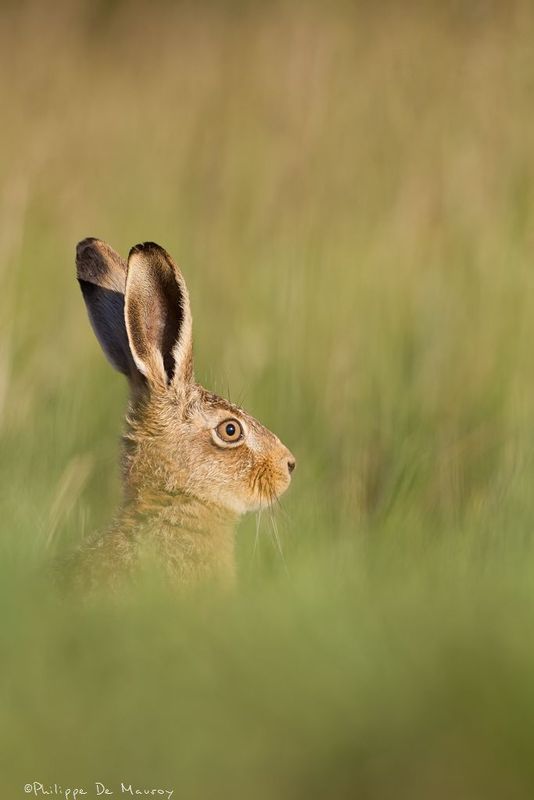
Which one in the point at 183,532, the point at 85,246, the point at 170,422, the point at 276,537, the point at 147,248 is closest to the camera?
the point at 183,532

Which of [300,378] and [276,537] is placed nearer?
[276,537]

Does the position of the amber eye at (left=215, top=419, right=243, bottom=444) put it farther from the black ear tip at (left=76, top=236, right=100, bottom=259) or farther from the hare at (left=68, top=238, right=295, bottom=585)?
the black ear tip at (left=76, top=236, right=100, bottom=259)

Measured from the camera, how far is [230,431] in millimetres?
5375

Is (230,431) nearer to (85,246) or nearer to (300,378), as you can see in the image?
(85,246)

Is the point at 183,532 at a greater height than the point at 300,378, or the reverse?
the point at 300,378

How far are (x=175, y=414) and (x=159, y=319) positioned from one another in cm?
37

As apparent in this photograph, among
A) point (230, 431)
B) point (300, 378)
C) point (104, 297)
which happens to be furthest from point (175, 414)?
point (300, 378)

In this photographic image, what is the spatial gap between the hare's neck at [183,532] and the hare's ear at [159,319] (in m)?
0.56

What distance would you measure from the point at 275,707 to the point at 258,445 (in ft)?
8.42

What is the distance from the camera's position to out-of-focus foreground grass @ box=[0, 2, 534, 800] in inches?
113

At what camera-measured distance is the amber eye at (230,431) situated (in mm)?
5355

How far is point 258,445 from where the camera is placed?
17.8ft

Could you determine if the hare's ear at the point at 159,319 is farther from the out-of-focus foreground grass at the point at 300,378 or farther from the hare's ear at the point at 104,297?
the out-of-focus foreground grass at the point at 300,378

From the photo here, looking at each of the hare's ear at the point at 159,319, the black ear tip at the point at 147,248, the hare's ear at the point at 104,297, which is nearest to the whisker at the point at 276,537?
the hare's ear at the point at 159,319
